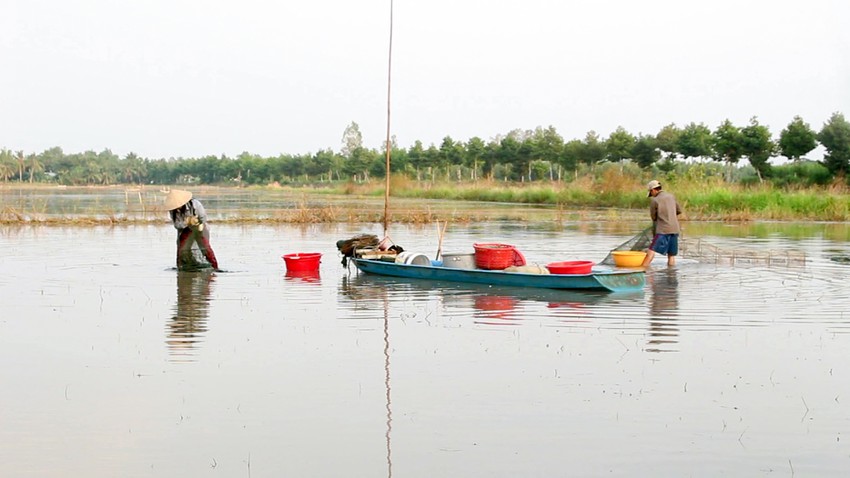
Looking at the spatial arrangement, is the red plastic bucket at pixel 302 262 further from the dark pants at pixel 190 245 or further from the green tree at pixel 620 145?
the green tree at pixel 620 145

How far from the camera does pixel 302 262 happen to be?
49.4ft

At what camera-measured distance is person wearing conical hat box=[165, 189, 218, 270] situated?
1398cm

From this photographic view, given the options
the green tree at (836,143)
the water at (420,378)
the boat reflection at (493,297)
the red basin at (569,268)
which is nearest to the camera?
the water at (420,378)

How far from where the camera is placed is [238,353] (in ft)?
27.8

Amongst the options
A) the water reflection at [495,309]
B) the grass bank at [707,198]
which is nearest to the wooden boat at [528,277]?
the water reflection at [495,309]

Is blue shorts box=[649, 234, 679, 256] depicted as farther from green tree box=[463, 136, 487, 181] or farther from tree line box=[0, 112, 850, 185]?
green tree box=[463, 136, 487, 181]

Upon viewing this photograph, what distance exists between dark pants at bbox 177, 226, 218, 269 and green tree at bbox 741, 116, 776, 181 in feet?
116

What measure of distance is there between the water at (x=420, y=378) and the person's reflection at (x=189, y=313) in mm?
63

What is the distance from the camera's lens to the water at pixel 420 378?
18.1ft

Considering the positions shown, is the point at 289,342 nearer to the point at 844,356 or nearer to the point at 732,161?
the point at 844,356

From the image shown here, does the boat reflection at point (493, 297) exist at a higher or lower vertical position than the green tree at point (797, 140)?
lower

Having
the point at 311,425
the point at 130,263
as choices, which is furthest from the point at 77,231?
the point at 311,425

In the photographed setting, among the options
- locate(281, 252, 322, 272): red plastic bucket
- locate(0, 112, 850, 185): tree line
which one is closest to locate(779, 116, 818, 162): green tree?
locate(0, 112, 850, 185): tree line

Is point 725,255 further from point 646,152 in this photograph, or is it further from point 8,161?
point 8,161
